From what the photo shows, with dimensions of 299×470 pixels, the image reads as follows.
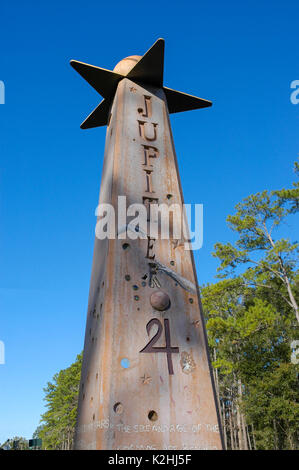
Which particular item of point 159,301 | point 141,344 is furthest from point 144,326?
point 159,301

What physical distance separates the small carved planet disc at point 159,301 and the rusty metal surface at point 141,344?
2 cm

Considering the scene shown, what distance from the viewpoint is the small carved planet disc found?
4.95m

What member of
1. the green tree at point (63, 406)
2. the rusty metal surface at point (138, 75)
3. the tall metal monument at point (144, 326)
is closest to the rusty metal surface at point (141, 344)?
the tall metal monument at point (144, 326)

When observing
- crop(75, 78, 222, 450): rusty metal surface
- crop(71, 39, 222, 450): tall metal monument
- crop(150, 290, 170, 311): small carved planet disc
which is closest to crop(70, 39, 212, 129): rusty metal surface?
crop(71, 39, 222, 450): tall metal monument

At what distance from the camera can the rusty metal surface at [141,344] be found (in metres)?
4.13

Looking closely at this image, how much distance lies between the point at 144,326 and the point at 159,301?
0.41 m

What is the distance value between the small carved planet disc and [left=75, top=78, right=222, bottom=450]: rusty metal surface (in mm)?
19

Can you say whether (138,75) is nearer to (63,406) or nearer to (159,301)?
(159,301)

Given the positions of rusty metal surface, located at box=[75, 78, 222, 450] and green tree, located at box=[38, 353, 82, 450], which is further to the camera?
green tree, located at box=[38, 353, 82, 450]

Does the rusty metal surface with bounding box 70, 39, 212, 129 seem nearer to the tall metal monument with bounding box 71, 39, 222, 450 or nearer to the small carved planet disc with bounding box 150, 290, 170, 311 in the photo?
the tall metal monument with bounding box 71, 39, 222, 450

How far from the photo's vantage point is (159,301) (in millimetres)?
4965

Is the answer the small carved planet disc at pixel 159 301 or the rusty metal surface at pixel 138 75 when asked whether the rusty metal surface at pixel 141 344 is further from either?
the rusty metal surface at pixel 138 75

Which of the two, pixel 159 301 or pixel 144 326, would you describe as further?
pixel 159 301
